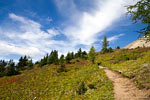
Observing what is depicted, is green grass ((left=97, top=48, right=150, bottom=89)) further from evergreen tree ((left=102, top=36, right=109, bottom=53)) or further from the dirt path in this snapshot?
evergreen tree ((left=102, top=36, right=109, bottom=53))

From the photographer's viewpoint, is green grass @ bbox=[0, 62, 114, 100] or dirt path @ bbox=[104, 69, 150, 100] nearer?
dirt path @ bbox=[104, 69, 150, 100]


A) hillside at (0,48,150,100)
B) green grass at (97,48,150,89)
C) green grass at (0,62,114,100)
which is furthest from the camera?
green grass at (0,62,114,100)

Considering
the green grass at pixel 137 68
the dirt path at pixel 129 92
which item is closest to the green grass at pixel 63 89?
the dirt path at pixel 129 92

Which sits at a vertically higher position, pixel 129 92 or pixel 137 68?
pixel 137 68

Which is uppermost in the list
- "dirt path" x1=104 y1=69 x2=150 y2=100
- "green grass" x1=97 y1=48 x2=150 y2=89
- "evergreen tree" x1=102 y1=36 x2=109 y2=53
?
"evergreen tree" x1=102 y1=36 x2=109 y2=53

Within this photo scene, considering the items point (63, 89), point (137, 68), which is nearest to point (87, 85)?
point (63, 89)

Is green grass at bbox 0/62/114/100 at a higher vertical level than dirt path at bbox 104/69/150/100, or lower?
lower

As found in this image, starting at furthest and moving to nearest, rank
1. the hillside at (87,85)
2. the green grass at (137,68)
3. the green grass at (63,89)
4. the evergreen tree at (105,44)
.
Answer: the evergreen tree at (105,44) < the green grass at (63,89) < the hillside at (87,85) < the green grass at (137,68)

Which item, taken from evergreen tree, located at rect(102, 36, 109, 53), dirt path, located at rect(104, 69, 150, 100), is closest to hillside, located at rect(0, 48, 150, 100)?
dirt path, located at rect(104, 69, 150, 100)

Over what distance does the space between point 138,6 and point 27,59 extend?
81.5 m

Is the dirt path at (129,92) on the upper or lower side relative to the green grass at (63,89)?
upper

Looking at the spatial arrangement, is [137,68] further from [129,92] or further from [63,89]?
[63,89]

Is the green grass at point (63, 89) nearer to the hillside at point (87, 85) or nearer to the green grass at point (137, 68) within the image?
the hillside at point (87, 85)

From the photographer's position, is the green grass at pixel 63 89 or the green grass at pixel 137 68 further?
the green grass at pixel 63 89
